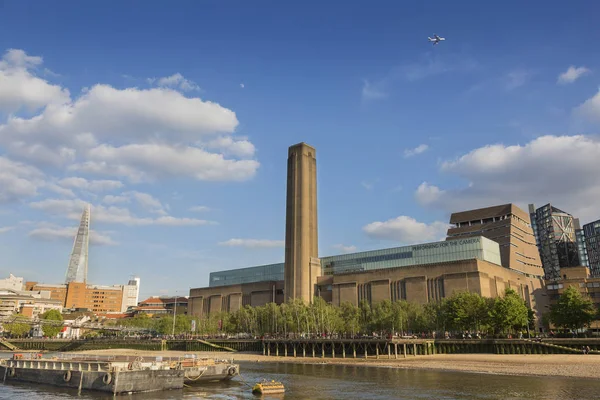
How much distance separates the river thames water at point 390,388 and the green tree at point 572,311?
53861 mm

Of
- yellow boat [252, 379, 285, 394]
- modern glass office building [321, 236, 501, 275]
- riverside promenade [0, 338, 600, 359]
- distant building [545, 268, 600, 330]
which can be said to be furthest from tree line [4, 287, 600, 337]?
yellow boat [252, 379, 285, 394]

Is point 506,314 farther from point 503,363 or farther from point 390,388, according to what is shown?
point 390,388

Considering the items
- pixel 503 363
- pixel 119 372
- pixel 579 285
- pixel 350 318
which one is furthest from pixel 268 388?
pixel 579 285

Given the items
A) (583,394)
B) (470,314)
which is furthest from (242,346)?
(583,394)

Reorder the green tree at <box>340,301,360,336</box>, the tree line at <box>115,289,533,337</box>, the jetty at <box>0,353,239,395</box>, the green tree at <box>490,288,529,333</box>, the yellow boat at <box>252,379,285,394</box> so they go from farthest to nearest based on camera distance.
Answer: the green tree at <box>340,301,360,336</box> < the tree line at <box>115,289,533,337</box> < the green tree at <box>490,288,529,333</box> < the jetty at <box>0,353,239,395</box> < the yellow boat at <box>252,379,285,394</box>

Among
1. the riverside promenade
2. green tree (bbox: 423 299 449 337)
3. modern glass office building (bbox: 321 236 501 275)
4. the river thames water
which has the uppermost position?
modern glass office building (bbox: 321 236 501 275)

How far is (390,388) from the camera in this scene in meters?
56.7

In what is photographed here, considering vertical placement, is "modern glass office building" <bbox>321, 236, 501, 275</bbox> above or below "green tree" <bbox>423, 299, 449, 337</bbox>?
above

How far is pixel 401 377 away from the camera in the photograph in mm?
67188

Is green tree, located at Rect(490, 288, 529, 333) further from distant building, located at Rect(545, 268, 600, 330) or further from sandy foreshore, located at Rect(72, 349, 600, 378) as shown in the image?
distant building, located at Rect(545, 268, 600, 330)

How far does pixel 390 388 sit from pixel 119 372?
1189 inches

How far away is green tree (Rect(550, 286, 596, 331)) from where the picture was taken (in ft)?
357

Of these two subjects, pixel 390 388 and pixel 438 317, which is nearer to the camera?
pixel 390 388

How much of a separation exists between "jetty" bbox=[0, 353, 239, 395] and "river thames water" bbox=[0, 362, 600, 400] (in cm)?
110
